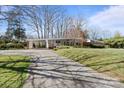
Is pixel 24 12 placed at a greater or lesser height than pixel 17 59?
greater

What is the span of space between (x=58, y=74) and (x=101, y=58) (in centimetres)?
159

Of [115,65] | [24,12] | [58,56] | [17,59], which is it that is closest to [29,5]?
[24,12]

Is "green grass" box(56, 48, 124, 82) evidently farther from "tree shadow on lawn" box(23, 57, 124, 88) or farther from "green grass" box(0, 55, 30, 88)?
"green grass" box(0, 55, 30, 88)

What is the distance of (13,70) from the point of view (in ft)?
19.4

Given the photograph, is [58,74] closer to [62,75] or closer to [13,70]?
[62,75]

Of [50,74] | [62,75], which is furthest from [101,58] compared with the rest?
[50,74]

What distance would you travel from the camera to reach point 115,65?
590 cm

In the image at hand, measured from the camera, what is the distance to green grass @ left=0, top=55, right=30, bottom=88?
16.3ft

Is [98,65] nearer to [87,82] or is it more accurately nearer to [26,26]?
[87,82]

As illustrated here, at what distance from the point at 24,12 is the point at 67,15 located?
1102mm

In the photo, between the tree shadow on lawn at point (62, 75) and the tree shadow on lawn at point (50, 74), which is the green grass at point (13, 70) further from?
the tree shadow on lawn at point (62, 75)

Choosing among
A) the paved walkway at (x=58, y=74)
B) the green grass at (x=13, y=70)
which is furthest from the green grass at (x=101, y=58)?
the green grass at (x=13, y=70)

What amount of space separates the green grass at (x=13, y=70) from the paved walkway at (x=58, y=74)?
15 centimetres
